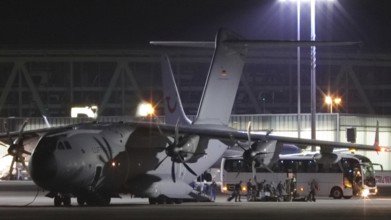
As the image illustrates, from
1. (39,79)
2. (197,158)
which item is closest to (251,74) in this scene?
(39,79)

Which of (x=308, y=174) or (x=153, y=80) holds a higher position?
(x=153, y=80)

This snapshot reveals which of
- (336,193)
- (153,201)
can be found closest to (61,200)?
(153,201)

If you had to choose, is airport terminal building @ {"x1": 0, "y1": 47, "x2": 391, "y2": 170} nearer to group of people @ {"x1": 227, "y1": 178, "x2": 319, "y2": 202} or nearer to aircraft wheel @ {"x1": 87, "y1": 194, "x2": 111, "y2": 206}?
group of people @ {"x1": 227, "y1": 178, "x2": 319, "y2": 202}

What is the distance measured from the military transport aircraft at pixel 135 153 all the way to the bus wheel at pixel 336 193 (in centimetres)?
1261

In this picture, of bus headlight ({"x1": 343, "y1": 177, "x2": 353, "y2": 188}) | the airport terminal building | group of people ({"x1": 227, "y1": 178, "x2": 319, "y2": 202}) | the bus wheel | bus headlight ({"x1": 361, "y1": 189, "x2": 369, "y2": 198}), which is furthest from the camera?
the airport terminal building

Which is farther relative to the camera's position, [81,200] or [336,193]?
[336,193]

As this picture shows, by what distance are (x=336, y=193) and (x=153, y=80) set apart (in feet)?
239

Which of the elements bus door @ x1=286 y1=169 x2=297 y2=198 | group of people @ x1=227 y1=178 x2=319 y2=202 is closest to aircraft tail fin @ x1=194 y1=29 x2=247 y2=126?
group of people @ x1=227 y1=178 x2=319 y2=202

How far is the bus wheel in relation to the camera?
58.2m

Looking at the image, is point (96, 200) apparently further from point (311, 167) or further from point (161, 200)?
point (311, 167)

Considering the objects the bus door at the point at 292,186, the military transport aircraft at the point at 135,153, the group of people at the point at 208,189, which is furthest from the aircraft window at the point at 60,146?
the bus door at the point at 292,186

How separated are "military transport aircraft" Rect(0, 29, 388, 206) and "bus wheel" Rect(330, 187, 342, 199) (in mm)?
12610

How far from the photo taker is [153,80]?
128625 mm

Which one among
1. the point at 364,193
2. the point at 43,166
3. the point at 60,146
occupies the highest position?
the point at 60,146
